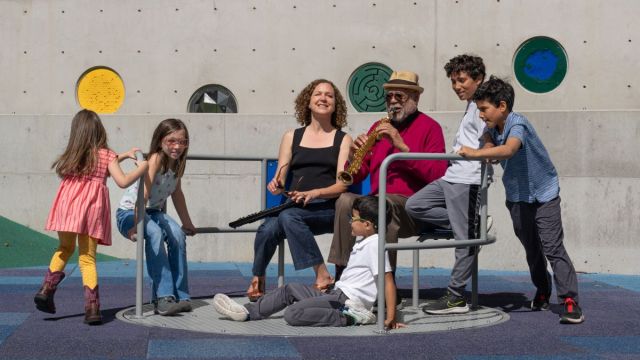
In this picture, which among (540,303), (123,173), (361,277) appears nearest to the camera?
(361,277)

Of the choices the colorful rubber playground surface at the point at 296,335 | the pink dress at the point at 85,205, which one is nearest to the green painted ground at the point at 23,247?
the colorful rubber playground surface at the point at 296,335

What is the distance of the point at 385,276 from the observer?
5.65 meters

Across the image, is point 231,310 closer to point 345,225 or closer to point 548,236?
point 345,225

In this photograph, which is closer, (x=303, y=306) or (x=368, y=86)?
(x=303, y=306)

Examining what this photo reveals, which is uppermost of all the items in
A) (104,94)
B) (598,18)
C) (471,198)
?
(598,18)

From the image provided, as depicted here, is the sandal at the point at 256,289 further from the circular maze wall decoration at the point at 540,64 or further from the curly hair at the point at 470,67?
the circular maze wall decoration at the point at 540,64

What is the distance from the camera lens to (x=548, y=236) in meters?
6.21

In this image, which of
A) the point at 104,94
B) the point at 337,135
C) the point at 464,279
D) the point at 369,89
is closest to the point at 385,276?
the point at 464,279

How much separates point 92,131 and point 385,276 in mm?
1860

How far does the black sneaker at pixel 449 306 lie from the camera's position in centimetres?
640

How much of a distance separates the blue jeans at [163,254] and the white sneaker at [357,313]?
3.48 ft

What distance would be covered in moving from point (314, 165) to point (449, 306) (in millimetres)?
1277

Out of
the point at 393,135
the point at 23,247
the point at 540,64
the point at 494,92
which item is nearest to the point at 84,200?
the point at 393,135

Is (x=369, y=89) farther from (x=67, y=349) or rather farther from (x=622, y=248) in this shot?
(x=67, y=349)
